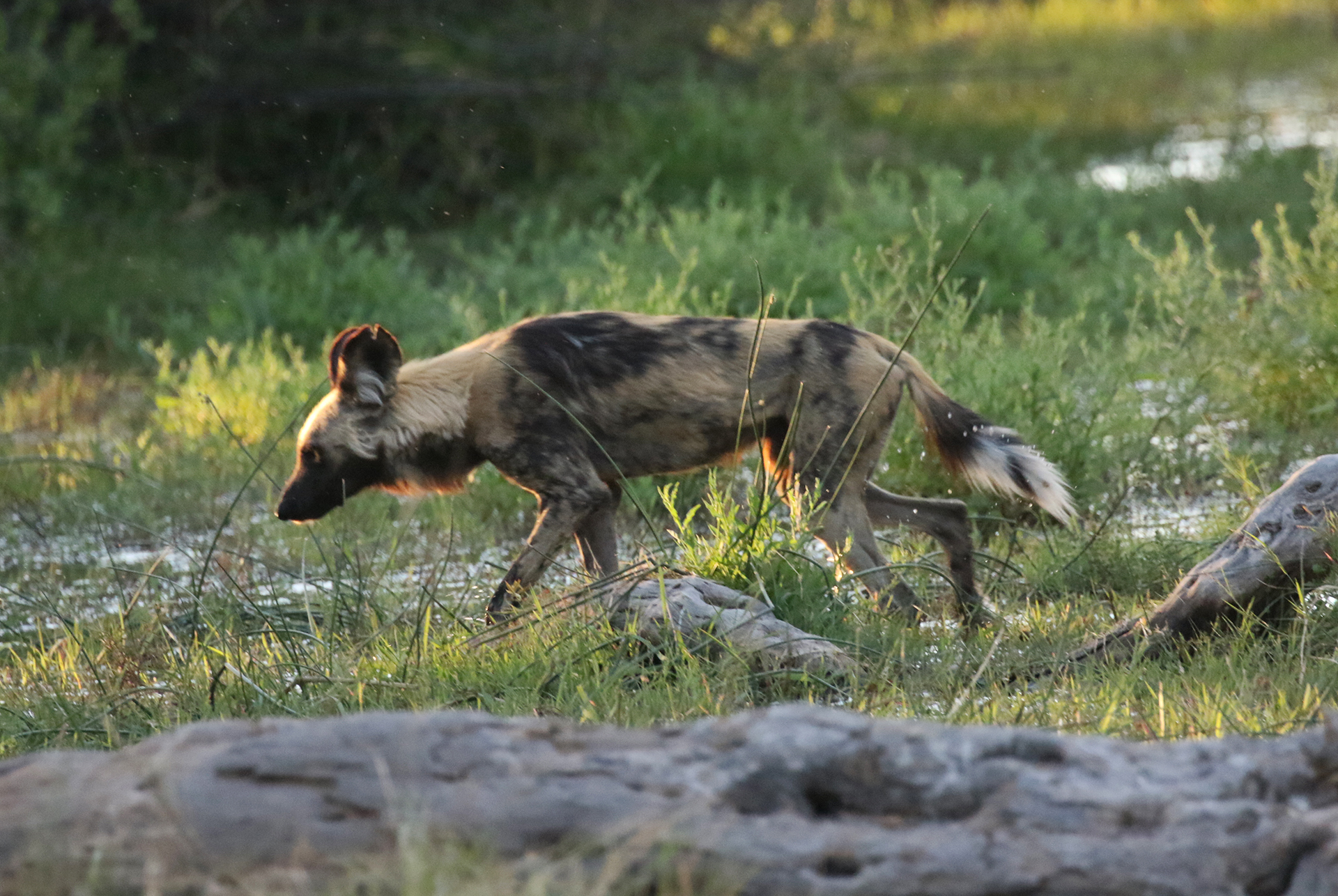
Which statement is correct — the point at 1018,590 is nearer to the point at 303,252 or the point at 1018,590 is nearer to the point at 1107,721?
the point at 1107,721

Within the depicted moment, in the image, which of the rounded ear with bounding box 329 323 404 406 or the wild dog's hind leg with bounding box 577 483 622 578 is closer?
the rounded ear with bounding box 329 323 404 406

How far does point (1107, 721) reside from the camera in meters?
2.99

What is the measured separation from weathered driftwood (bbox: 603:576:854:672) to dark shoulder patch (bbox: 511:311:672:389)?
2.84 ft

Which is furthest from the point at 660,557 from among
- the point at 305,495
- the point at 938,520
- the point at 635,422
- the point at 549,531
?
the point at 305,495

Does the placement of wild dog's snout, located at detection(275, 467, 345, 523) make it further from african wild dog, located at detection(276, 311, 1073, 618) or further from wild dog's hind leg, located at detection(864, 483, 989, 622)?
wild dog's hind leg, located at detection(864, 483, 989, 622)

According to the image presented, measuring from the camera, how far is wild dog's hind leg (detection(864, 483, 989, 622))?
4488 millimetres

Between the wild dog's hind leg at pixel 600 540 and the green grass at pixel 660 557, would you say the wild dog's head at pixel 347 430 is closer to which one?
the green grass at pixel 660 557

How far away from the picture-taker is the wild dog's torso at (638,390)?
14.2 ft

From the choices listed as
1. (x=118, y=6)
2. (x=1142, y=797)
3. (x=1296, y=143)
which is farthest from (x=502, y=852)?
(x=1296, y=143)

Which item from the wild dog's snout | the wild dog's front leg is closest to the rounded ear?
the wild dog's snout

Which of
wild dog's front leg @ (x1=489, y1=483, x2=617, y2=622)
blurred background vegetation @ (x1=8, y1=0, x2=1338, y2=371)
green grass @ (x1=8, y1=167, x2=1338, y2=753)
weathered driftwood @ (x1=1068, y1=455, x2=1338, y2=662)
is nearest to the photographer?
green grass @ (x1=8, y1=167, x2=1338, y2=753)

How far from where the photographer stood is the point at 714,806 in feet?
6.70

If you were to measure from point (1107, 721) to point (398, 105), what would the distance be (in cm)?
954

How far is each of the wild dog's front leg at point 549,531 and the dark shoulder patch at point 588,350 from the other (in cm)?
30
